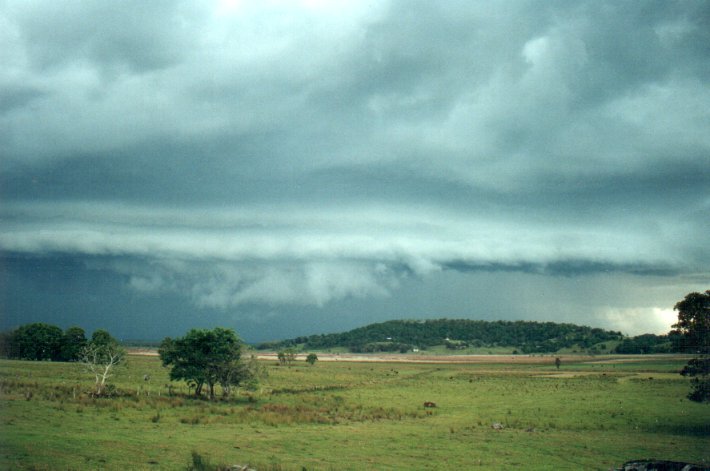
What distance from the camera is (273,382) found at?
9200cm

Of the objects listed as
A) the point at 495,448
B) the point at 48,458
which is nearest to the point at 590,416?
the point at 495,448

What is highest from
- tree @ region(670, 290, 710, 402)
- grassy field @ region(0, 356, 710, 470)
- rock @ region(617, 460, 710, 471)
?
tree @ region(670, 290, 710, 402)

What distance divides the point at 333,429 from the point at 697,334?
32142 mm

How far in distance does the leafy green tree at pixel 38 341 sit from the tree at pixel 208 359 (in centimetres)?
6425

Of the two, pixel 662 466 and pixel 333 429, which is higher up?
pixel 662 466

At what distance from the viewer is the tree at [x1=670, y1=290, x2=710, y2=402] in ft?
155

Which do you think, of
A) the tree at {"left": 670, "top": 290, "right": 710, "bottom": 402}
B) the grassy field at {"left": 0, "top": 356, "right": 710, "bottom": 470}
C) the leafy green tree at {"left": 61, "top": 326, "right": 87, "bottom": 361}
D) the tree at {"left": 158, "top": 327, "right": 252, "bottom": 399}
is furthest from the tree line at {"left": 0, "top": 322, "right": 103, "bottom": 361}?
the tree at {"left": 670, "top": 290, "right": 710, "bottom": 402}

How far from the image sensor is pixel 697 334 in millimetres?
47625

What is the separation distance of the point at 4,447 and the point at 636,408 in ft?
191

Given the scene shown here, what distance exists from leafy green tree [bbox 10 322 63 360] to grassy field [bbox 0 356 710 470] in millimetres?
48278

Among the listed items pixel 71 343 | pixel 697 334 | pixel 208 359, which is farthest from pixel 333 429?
pixel 71 343

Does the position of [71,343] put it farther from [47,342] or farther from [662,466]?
[662,466]

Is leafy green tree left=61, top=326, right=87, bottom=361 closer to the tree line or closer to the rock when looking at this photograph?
the tree line

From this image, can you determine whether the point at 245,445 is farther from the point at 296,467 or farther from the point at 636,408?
the point at 636,408
